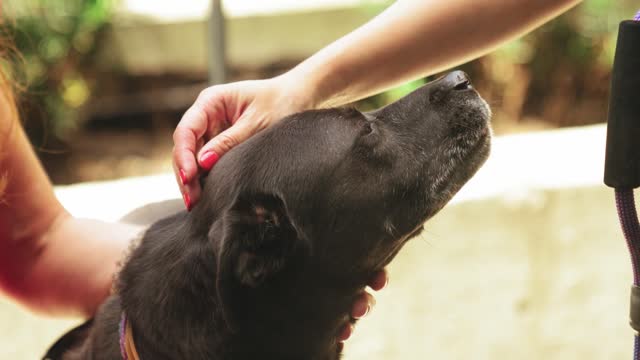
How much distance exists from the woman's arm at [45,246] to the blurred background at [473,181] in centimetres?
25

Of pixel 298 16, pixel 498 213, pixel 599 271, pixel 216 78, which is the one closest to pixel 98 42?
pixel 298 16

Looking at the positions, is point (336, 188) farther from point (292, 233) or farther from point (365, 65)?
point (365, 65)

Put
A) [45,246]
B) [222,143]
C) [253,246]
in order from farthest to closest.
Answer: [45,246] → [222,143] → [253,246]

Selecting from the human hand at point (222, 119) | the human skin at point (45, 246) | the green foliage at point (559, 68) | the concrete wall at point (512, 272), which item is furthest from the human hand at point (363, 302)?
the green foliage at point (559, 68)

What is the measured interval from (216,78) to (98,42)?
164 centimetres

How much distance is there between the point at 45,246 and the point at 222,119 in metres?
0.46

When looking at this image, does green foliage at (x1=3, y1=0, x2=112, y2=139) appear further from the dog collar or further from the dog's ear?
the dog's ear

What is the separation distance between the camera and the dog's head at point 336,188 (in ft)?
4.36

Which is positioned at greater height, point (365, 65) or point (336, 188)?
point (365, 65)

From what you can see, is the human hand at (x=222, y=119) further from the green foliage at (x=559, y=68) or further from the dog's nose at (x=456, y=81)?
the green foliage at (x=559, y=68)

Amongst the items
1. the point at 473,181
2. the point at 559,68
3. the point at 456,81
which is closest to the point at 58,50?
the point at 473,181

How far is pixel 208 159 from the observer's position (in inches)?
54.5

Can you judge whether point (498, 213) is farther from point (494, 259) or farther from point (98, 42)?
point (98, 42)

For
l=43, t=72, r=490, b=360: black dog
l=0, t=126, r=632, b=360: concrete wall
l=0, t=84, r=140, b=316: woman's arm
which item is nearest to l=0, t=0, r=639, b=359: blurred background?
l=0, t=126, r=632, b=360: concrete wall
